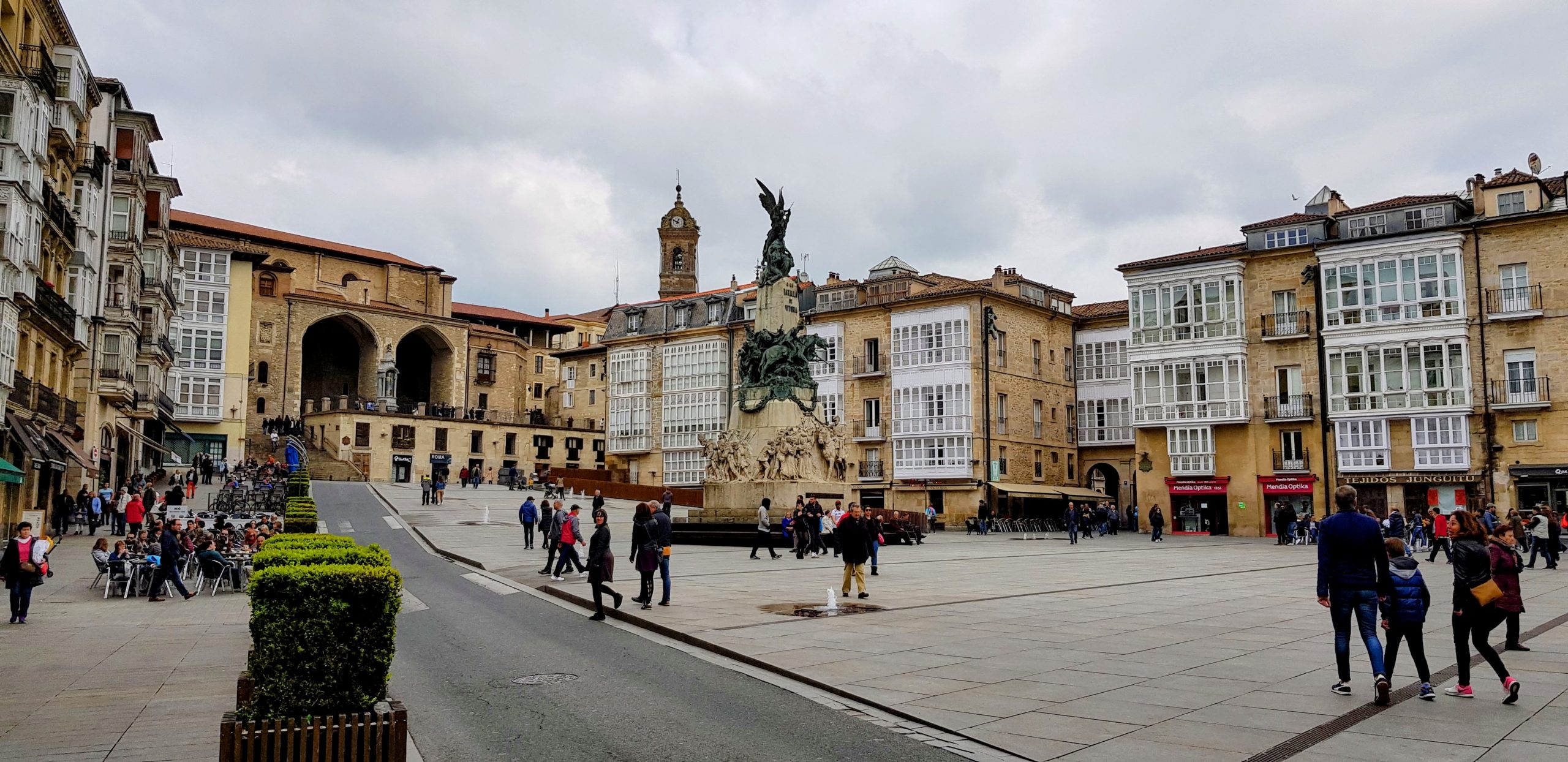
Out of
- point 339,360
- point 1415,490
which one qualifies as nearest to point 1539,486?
point 1415,490

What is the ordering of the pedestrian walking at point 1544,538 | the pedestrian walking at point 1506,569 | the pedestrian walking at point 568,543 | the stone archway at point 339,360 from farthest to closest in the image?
1. the stone archway at point 339,360
2. the pedestrian walking at point 1544,538
3. the pedestrian walking at point 568,543
4. the pedestrian walking at point 1506,569

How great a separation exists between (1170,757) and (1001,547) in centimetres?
2659

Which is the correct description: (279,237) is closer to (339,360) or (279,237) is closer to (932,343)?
(339,360)

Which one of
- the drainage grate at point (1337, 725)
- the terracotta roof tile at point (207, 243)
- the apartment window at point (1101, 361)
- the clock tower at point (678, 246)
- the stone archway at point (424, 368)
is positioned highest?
the clock tower at point (678, 246)

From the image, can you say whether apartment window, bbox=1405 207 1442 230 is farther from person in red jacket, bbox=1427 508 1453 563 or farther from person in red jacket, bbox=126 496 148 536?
person in red jacket, bbox=126 496 148 536

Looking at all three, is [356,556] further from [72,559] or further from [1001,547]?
[1001,547]

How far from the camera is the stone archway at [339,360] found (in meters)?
81.6

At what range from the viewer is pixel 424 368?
293 feet

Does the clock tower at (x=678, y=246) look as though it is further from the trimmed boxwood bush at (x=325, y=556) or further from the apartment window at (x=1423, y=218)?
the trimmed boxwood bush at (x=325, y=556)

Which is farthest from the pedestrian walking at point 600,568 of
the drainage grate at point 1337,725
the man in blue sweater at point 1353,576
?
the drainage grate at point 1337,725

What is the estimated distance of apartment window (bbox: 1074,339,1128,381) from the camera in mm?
59031

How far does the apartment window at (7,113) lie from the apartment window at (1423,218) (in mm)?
46470

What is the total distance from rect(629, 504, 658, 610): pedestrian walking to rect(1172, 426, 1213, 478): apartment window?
3676cm

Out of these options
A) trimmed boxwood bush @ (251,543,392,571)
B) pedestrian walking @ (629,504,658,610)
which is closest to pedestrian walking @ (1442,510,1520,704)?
trimmed boxwood bush @ (251,543,392,571)
